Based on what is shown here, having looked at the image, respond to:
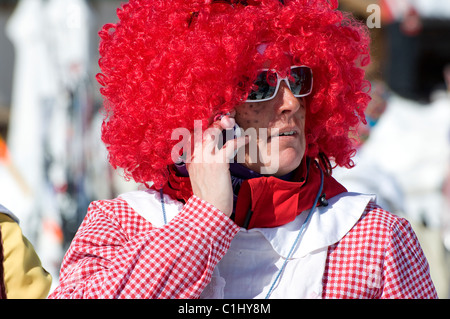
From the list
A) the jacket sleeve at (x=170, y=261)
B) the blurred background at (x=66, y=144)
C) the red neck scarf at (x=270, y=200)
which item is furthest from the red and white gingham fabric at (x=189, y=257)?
the blurred background at (x=66, y=144)

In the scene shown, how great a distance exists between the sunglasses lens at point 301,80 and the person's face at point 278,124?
2 centimetres

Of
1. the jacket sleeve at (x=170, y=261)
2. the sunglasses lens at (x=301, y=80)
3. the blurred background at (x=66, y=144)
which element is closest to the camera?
the jacket sleeve at (x=170, y=261)

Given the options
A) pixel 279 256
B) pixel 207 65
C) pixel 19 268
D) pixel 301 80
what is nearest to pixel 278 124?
pixel 301 80

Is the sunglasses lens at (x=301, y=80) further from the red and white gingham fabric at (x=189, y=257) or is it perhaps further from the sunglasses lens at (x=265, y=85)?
the red and white gingham fabric at (x=189, y=257)

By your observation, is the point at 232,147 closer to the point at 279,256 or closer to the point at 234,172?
the point at 234,172

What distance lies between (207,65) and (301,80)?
0.30 metres

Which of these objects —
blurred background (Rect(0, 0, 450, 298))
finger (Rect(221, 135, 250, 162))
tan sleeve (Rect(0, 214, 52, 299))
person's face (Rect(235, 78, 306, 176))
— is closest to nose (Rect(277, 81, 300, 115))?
person's face (Rect(235, 78, 306, 176))

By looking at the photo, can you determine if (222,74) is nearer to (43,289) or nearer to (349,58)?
(349,58)

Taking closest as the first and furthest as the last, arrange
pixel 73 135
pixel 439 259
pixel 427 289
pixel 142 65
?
1. pixel 427 289
2. pixel 142 65
3. pixel 439 259
4. pixel 73 135

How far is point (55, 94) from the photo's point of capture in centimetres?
543

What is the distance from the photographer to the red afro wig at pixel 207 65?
179cm
